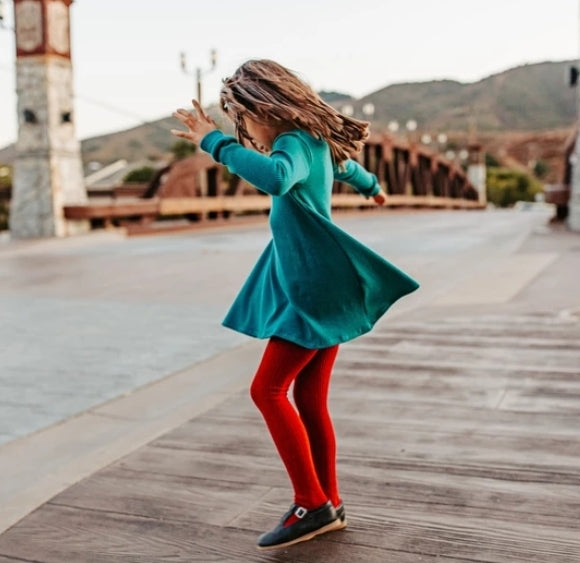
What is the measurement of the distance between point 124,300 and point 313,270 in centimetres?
570

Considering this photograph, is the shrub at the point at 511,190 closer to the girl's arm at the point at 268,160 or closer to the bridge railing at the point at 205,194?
the bridge railing at the point at 205,194

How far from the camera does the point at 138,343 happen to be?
5.88 metres

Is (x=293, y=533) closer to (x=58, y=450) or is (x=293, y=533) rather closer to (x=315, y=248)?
(x=315, y=248)

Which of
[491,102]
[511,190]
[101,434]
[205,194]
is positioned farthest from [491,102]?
[101,434]

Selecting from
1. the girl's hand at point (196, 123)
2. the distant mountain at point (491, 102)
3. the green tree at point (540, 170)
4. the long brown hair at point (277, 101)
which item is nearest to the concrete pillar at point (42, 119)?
the girl's hand at point (196, 123)

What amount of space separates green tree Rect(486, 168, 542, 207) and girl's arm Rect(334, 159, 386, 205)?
81.6 m

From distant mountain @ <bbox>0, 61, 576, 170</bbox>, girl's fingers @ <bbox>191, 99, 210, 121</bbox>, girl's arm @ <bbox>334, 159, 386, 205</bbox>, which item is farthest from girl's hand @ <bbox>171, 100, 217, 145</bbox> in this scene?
distant mountain @ <bbox>0, 61, 576, 170</bbox>

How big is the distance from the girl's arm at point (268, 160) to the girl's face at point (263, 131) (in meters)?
0.05

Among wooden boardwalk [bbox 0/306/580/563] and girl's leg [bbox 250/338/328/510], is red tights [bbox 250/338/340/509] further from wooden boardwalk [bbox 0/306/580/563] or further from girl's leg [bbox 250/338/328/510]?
wooden boardwalk [bbox 0/306/580/563]

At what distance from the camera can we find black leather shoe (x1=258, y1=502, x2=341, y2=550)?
2482mm

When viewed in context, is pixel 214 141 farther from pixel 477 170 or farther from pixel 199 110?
pixel 477 170

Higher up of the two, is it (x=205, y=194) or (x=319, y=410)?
(x=205, y=194)

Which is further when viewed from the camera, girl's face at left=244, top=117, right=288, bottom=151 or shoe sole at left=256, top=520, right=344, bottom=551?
shoe sole at left=256, top=520, right=344, bottom=551

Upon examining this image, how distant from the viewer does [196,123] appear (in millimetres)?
2424
